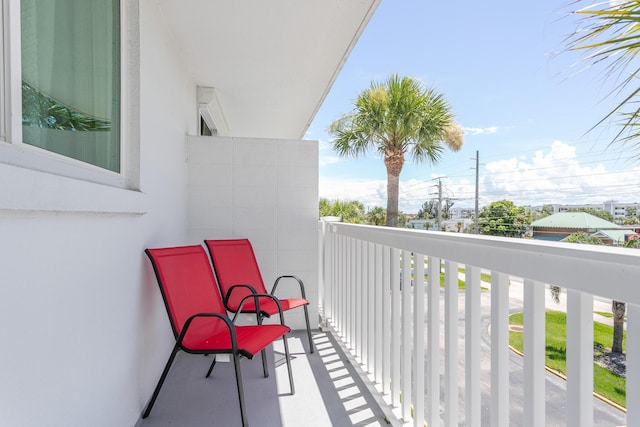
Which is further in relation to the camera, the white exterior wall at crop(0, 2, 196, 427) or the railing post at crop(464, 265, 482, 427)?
the railing post at crop(464, 265, 482, 427)

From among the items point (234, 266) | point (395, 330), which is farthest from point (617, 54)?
point (234, 266)

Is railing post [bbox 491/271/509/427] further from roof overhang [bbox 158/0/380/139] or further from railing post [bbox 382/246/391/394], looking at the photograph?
roof overhang [bbox 158/0/380/139]

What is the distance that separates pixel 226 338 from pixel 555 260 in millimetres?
1744

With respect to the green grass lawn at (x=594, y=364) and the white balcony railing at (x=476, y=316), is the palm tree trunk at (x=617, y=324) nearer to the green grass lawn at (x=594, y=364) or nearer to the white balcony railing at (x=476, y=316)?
the green grass lawn at (x=594, y=364)

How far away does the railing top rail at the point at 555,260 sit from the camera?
28.2 inches

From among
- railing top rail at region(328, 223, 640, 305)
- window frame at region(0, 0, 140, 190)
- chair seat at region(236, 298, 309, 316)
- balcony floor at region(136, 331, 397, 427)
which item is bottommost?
balcony floor at region(136, 331, 397, 427)

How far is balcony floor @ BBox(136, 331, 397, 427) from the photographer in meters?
2.02

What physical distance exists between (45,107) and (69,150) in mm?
204

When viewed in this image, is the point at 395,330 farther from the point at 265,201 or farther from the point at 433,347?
the point at 265,201

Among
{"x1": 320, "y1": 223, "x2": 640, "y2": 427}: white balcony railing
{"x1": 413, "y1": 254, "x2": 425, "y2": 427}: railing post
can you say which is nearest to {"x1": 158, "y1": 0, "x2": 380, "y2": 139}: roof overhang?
{"x1": 320, "y1": 223, "x2": 640, "y2": 427}: white balcony railing

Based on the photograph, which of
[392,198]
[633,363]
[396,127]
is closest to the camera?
[633,363]

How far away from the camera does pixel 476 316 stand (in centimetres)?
127

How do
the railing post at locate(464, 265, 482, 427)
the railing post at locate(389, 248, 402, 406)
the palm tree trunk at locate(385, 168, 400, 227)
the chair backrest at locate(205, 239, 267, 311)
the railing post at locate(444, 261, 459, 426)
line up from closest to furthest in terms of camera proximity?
the railing post at locate(464, 265, 482, 427) → the railing post at locate(444, 261, 459, 426) → the railing post at locate(389, 248, 402, 406) → the chair backrest at locate(205, 239, 267, 311) → the palm tree trunk at locate(385, 168, 400, 227)

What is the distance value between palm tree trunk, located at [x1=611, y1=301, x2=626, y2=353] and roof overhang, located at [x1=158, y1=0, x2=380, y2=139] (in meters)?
2.20
